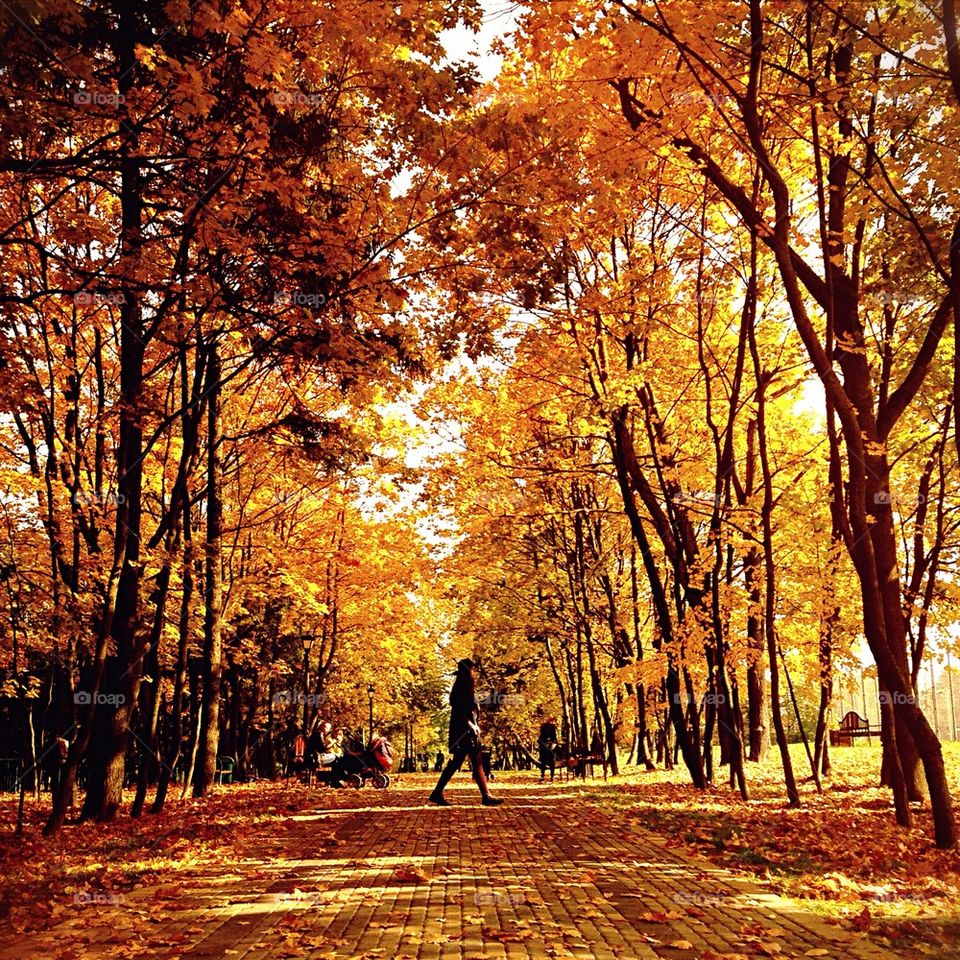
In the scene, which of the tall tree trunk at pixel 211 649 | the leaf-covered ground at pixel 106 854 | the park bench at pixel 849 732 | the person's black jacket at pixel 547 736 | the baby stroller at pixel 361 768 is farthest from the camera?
the park bench at pixel 849 732

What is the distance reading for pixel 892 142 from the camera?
1221 centimetres

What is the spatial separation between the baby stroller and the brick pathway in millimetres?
11465

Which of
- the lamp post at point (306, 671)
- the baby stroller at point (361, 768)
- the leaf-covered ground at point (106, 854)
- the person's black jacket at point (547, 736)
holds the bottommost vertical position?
the leaf-covered ground at point (106, 854)

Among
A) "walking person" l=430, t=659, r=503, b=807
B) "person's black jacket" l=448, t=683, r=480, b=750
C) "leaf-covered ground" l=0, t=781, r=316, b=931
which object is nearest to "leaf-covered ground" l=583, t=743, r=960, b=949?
"walking person" l=430, t=659, r=503, b=807

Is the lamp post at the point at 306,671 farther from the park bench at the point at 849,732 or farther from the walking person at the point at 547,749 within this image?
the park bench at the point at 849,732

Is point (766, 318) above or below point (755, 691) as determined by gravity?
above

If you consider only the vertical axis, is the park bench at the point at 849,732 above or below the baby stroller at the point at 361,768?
above

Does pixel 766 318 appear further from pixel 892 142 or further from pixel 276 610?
pixel 276 610

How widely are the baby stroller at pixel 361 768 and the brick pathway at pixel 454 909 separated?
11465 millimetres

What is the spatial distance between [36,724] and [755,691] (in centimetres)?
2659

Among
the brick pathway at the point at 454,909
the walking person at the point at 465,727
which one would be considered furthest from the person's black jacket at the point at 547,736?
the brick pathway at the point at 454,909

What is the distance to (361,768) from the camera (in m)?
22.1

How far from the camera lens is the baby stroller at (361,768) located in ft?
71.3

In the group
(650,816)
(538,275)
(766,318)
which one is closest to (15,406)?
(538,275)
